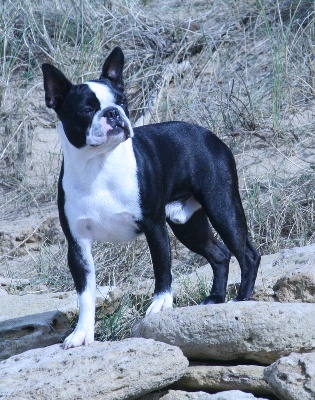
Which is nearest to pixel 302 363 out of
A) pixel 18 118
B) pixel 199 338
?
pixel 199 338

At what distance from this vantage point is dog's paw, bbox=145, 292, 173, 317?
5578 mm

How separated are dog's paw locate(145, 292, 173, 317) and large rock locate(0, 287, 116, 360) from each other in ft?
2.92

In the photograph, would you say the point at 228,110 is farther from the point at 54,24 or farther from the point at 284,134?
the point at 54,24

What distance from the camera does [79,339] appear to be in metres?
5.40

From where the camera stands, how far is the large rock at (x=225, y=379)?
195 inches

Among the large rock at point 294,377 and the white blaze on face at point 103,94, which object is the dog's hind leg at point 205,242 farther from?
the large rock at point 294,377

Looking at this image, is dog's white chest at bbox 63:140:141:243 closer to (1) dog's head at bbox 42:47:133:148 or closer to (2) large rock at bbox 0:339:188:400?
(1) dog's head at bbox 42:47:133:148

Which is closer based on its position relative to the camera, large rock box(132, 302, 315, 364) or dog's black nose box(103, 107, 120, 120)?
large rock box(132, 302, 315, 364)

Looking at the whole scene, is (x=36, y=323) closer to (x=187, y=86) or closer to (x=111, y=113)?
(x=111, y=113)

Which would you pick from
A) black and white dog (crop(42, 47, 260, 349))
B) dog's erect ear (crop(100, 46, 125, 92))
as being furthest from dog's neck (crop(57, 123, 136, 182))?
dog's erect ear (crop(100, 46, 125, 92))

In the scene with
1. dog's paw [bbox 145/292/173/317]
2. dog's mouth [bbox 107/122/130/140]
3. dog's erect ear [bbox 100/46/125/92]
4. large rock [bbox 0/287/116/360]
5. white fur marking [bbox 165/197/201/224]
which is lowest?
large rock [bbox 0/287/116/360]

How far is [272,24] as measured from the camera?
10.2m

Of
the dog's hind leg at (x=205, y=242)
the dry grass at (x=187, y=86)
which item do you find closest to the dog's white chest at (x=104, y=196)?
the dog's hind leg at (x=205, y=242)

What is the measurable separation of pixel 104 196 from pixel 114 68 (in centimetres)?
89
